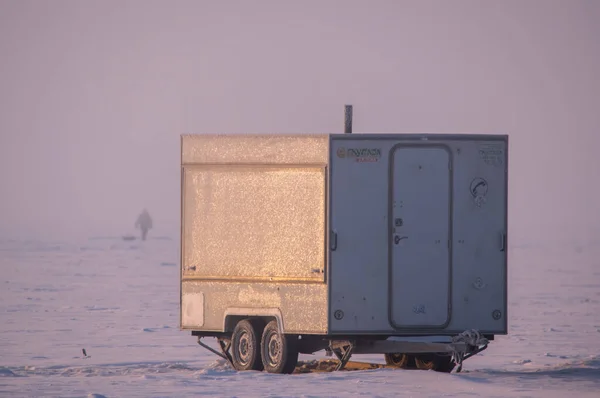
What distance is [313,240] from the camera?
51.6ft

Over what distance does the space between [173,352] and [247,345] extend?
13.4 ft

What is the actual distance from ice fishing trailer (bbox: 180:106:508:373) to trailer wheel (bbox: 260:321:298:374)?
0.08 feet

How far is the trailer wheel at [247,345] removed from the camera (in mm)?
16672

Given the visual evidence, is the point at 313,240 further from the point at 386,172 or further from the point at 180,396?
the point at 180,396

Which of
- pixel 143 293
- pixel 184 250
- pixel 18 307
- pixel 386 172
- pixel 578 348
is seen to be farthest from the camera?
pixel 143 293

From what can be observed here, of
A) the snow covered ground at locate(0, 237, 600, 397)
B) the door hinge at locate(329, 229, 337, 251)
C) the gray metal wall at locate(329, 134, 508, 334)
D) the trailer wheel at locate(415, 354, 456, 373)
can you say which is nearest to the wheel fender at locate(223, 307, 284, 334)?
the snow covered ground at locate(0, 237, 600, 397)

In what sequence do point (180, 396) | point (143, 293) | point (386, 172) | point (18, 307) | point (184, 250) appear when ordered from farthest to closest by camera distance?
point (143, 293) < point (18, 307) < point (184, 250) < point (386, 172) < point (180, 396)

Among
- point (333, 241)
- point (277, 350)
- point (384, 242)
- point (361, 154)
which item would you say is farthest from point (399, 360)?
point (361, 154)

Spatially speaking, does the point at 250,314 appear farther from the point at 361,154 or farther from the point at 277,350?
the point at 361,154

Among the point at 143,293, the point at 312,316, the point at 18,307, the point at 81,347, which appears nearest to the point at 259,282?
the point at 312,316

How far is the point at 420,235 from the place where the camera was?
1562 centimetres

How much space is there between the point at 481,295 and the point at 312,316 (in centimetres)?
195

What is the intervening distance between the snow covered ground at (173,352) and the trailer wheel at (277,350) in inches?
13.9

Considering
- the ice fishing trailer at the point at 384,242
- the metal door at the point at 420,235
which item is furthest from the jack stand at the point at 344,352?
the metal door at the point at 420,235
